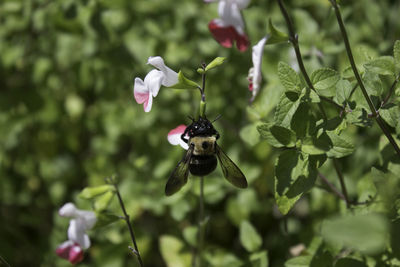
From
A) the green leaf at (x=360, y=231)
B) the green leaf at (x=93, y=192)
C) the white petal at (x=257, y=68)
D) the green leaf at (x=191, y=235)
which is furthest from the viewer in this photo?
the green leaf at (x=191, y=235)

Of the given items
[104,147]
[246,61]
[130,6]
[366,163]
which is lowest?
[366,163]

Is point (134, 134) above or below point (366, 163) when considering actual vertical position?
above

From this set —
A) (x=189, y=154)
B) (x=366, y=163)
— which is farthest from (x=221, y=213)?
(x=189, y=154)

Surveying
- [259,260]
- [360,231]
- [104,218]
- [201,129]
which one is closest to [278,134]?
[201,129]

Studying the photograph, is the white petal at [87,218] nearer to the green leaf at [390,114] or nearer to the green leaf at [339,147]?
the green leaf at [339,147]

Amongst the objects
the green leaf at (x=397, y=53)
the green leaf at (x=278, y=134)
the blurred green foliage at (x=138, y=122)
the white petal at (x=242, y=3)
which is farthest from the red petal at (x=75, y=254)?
the green leaf at (x=397, y=53)

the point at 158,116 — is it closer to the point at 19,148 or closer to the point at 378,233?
the point at 19,148

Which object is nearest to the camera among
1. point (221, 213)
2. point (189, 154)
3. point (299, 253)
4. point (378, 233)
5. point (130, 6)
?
point (378, 233)
